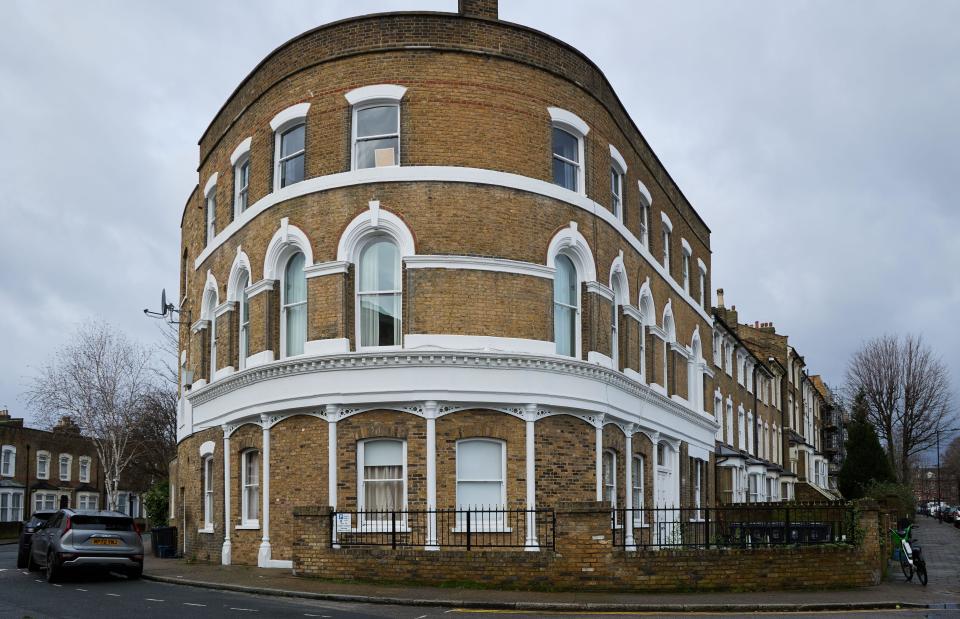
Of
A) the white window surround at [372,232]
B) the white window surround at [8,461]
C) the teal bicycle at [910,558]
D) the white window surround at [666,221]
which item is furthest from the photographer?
the white window surround at [8,461]

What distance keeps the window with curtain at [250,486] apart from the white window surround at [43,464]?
143 feet

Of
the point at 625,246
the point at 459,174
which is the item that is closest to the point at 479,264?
the point at 459,174

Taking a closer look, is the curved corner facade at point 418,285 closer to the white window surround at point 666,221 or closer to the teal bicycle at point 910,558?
the teal bicycle at point 910,558

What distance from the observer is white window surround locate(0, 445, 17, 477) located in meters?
58.2

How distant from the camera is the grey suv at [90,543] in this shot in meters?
19.7

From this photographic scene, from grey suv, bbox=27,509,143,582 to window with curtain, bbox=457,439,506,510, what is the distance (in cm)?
676

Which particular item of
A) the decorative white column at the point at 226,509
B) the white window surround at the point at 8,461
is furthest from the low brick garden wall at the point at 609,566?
the white window surround at the point at 8,461

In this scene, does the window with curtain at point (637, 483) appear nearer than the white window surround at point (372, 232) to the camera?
No

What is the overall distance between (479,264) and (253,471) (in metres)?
7.60

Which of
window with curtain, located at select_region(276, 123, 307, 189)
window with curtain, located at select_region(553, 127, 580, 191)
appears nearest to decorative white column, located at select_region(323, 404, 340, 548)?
window with curtain, located at select_region(276, 123, 307, 189)

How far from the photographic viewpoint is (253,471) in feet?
78.6

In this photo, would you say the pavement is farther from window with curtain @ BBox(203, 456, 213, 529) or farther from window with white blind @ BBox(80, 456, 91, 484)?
window with white blind @ BBox(80, 456, 91, 484)

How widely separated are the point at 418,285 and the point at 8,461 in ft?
153

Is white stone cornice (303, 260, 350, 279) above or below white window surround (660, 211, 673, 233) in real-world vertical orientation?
below
